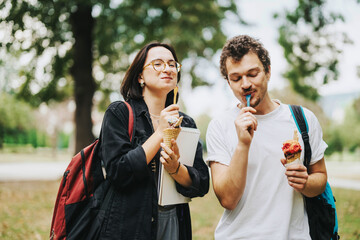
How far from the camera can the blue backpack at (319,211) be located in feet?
6.54

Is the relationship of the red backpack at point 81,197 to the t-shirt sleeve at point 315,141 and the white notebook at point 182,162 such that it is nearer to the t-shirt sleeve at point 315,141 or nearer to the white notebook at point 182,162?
the white notebook at point 182,162

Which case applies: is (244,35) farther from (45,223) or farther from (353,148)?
(353,148)

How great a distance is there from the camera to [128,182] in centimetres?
200

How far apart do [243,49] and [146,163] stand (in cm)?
94

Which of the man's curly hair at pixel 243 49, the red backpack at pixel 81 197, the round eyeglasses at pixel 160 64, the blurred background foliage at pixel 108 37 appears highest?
the blurred background foliage at pixel 108 37

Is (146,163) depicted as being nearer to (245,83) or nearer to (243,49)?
(245,83)

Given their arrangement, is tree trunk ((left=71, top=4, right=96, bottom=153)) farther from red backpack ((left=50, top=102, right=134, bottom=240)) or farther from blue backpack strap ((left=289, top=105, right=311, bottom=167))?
blue backpack strap ((left=289, top=105, right=311, bottom=167))

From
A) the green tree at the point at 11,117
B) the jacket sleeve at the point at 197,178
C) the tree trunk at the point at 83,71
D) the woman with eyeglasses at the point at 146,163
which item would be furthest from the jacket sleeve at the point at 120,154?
the green tree at the point at 11,117

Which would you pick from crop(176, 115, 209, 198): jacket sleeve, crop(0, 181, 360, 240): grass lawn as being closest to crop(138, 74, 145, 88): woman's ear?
crop(176, 115, 209, 198): jacket sleeve

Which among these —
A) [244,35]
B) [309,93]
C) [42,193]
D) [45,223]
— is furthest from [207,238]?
[309,93]

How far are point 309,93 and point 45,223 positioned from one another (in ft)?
41.0

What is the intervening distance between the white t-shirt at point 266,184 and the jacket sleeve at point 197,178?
188 millimetres

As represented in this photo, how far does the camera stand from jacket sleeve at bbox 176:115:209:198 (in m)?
2.21

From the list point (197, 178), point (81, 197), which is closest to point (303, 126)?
point (197, 178)
